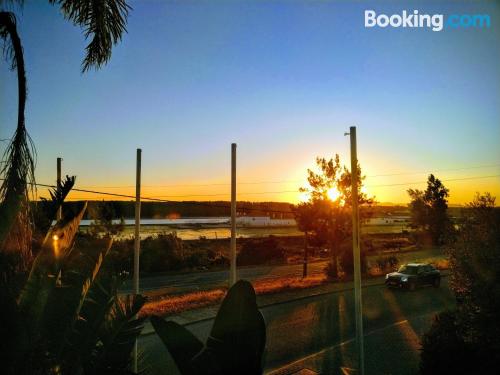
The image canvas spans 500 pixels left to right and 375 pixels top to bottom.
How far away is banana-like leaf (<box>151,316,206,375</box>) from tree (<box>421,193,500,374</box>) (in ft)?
16.5

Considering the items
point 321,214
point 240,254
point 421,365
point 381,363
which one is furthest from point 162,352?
point 240,254

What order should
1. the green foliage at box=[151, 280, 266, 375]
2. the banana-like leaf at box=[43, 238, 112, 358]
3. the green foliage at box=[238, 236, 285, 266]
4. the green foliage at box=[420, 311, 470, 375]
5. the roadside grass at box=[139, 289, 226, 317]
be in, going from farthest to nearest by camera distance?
the green foliage at box=[238, 236, 285, 266], the roadside grass at box=[139, 289, 226, 317], the green foliage at box=[420, 311, 470, 375], the green foliage at box=[151, 280, 266, 375], the banana-like leaf at box=[43, 238, 112, 358]

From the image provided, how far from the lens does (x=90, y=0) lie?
5.12 metres

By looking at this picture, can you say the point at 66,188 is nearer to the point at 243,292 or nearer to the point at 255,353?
the point at 243,292

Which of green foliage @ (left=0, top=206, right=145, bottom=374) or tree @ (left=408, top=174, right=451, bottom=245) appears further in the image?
tree @ (left=408, top=174, right=451, bottom=245)

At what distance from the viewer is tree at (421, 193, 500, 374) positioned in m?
6.32

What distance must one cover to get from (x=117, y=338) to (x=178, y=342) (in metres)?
0.56

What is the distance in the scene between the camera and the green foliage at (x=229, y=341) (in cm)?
331

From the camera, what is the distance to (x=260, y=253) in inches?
1895

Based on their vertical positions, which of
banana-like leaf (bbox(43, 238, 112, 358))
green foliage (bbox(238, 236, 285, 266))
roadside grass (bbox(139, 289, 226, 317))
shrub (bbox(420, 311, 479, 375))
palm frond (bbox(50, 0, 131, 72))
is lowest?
green foliage (bbox(238, 236, 285, 266))

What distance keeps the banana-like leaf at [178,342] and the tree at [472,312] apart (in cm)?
502

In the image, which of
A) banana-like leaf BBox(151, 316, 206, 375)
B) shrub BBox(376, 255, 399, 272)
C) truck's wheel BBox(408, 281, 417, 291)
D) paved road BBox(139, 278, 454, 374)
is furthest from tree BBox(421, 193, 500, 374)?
shrub BBox(376, 255, 399, 272)

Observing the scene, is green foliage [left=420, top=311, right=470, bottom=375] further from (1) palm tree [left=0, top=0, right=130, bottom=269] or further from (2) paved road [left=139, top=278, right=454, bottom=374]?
(1) palm tree [left=0, top=0, right=130, bottom=269]

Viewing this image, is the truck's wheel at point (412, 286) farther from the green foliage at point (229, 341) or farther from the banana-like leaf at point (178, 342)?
the banana-like leaf at point (178, 342)
